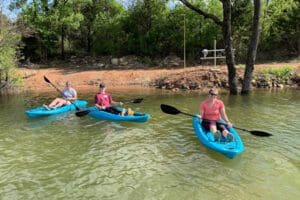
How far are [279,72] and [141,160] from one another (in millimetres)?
15204

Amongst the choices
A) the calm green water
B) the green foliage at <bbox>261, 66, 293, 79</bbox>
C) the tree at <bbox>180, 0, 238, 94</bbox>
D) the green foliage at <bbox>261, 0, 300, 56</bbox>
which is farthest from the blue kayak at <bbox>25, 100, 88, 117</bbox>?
the green foliage at <bbox>261, 0, 300, 56</bbox>

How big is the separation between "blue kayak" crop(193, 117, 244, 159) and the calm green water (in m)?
0.25

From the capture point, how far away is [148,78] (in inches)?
965

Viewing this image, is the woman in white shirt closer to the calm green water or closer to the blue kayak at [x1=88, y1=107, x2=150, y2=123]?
the calm green water

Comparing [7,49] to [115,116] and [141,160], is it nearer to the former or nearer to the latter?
[115,116]

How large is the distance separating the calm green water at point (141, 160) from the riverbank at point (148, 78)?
7.11 m

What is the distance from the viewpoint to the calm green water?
306 inches

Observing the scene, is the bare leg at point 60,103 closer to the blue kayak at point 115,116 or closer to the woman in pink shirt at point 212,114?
the blue kayak at point 115,116

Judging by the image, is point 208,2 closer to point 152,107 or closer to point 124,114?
point 152,107

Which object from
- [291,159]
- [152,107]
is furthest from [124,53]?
[291,159]

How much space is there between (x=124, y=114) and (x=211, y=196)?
6.72m

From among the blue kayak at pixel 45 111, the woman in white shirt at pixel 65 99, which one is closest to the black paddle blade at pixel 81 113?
the blue kayak at pixel 45 111

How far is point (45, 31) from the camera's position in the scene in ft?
96.9

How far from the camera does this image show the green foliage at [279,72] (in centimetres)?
2255
